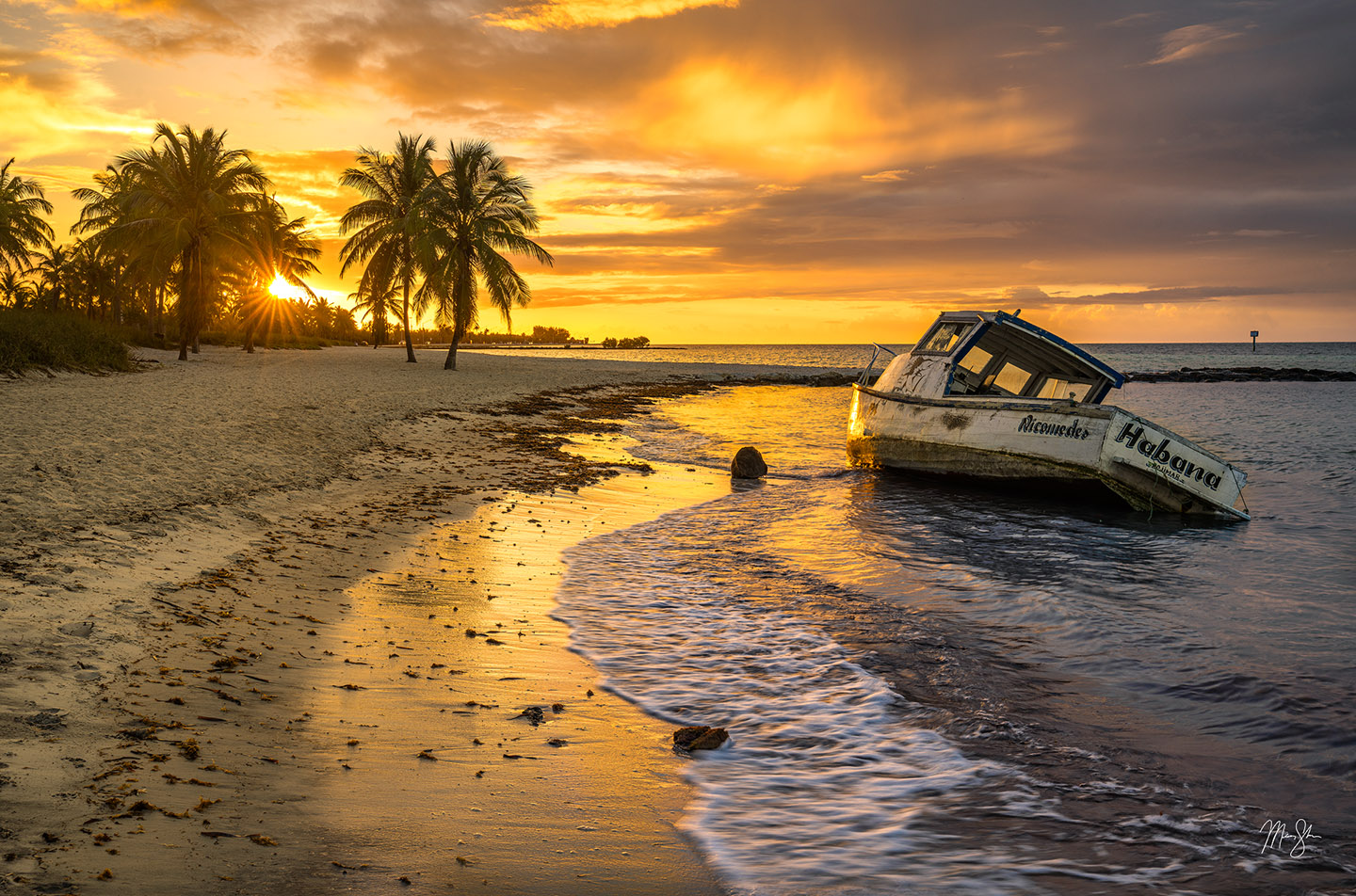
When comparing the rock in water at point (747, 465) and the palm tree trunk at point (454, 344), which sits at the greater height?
the palm tree trunk at point (454, 344)

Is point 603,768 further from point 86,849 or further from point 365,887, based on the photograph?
point 86,849

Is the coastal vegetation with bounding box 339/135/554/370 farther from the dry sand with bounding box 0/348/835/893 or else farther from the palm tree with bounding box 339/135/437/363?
the dry sand with bounding box 0/348/835/893

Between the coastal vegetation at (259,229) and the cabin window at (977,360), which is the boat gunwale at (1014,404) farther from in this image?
the coastal vegetation at (259,229)

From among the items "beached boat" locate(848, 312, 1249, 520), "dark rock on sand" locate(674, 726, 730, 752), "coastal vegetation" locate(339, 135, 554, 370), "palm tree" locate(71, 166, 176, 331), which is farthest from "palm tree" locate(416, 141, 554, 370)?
"dark rock on sand" locate(674, 726, 730, 752)

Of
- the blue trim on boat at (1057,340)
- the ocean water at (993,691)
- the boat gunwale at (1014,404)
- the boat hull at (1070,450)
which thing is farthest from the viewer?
the blue trim on boat at (1057,340)

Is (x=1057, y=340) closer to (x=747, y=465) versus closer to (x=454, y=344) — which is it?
(x=747, y=465)

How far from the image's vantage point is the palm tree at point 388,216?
3719cm

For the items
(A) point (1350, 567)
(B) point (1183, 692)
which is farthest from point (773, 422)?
(B) point (1183, 692)

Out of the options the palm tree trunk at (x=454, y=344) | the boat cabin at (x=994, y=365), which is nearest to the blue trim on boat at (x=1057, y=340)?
the boat cabin at (x=994, y=365)

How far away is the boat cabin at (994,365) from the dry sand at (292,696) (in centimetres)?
822

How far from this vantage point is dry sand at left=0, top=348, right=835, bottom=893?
2.85 metres

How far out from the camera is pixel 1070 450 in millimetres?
12641

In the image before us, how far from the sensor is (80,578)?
520 centimetres

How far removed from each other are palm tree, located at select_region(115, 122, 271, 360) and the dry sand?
81.6 feet
